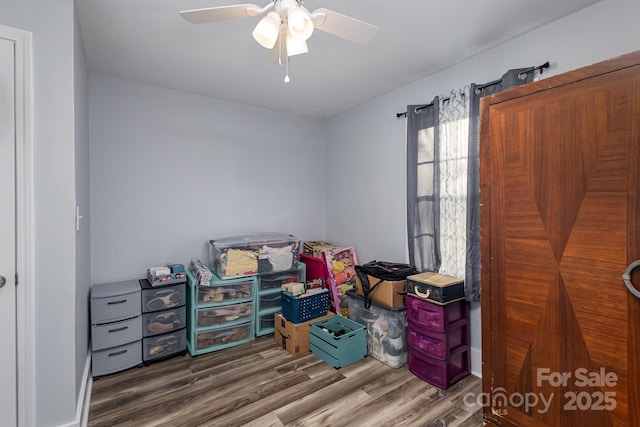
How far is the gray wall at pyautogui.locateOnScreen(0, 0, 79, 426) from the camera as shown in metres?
1.58

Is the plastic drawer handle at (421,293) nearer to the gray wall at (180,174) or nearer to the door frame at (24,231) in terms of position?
the gray wall at (180,174)

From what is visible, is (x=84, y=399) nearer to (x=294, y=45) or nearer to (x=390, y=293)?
(x=390, y=293)

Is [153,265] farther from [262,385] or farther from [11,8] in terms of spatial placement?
[11,8]

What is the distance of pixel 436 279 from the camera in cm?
240

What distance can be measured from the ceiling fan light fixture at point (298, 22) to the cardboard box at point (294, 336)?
232 cm

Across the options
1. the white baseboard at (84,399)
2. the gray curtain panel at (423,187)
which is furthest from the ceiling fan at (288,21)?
the white baseboard at (84,399)

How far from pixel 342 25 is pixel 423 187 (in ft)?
5.31

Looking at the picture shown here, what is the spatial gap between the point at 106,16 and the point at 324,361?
2.97 metres

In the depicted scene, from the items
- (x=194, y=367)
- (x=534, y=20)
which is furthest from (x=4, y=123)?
(x=534, y=20)

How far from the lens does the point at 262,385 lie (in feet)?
7.48

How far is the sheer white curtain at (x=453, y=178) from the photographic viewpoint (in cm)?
237

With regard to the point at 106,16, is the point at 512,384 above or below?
below

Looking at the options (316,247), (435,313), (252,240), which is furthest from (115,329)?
(435,313)

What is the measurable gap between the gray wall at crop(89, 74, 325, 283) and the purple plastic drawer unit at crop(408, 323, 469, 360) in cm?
194
